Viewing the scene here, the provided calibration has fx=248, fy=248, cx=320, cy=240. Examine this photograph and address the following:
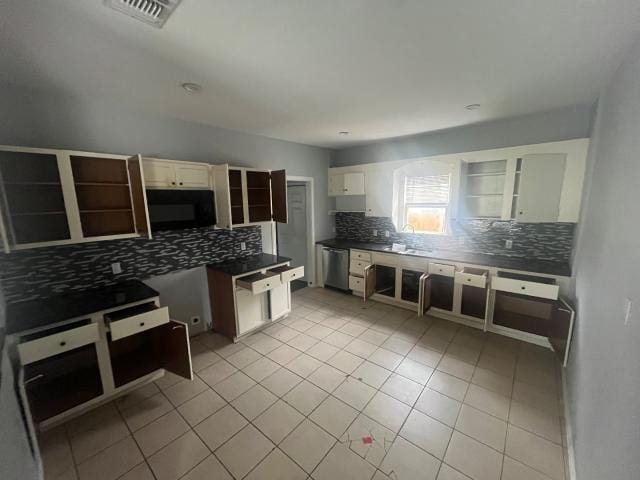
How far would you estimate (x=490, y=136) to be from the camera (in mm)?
3037

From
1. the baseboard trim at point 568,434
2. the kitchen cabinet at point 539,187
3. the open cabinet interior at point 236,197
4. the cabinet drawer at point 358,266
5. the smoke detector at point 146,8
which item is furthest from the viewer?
the cabinet drawer at point 358,266

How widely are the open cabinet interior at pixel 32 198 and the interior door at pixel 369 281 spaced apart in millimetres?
3218

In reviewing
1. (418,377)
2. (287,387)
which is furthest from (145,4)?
(418,377)

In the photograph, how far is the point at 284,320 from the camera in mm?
3316

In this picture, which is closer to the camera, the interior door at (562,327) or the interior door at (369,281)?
the interior door at (562,327)

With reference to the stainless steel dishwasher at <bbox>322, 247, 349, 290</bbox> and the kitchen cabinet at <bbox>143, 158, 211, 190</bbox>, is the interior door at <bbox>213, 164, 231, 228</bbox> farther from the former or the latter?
the stainless steel dishwasher at <bbox>322, 247, 349, 290</bbox>

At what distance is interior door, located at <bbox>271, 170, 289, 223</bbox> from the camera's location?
3.18 meters

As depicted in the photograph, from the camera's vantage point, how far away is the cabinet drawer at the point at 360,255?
3775 mm

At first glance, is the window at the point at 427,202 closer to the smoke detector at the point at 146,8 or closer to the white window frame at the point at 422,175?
the white window frame at the point at 422,175

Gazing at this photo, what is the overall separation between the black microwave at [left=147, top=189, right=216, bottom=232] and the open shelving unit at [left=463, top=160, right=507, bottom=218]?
10.3 ft

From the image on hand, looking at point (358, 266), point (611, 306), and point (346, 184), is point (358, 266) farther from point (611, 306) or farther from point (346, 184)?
point (611, 306)

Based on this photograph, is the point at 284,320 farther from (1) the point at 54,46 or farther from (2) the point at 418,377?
(1) the point at 54,46

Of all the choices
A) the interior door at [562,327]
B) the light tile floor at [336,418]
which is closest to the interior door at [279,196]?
the light tile floor at [336,418]

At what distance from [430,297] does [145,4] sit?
365 cm
